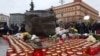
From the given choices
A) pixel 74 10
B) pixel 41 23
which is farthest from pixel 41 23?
pixel 74 10

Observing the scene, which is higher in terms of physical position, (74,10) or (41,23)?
(74,10)

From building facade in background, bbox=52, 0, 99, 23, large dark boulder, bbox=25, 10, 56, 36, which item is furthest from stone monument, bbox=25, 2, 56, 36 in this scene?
building facade in background, bbox=52, 0, 99, 23

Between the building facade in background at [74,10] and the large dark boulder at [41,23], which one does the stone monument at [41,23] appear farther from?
the building facade in background at [74,10]

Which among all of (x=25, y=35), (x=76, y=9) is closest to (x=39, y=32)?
(x=25, y=35)

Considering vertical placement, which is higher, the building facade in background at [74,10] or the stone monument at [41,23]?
the building facade in background at [74,10]

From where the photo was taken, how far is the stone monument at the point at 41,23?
15.1 metres

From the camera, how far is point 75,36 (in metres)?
15.2

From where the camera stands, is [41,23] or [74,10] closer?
[41,23]

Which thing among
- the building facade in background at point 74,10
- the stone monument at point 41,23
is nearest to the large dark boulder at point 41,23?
the stone monument at point 41,23

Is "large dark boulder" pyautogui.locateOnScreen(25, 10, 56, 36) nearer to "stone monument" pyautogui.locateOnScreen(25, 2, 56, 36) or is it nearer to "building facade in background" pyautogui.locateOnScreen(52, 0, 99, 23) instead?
"stone monument" pyautogui.locateOnScreen(25, 2, 56, 36)

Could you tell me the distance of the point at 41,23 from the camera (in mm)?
15148

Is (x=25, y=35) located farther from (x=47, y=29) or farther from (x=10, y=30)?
(x=10, y=30)

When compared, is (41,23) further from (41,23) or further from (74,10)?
(74,10)

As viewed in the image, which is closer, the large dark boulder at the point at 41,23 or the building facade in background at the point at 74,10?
the large dark boulder at the point at 41,23
